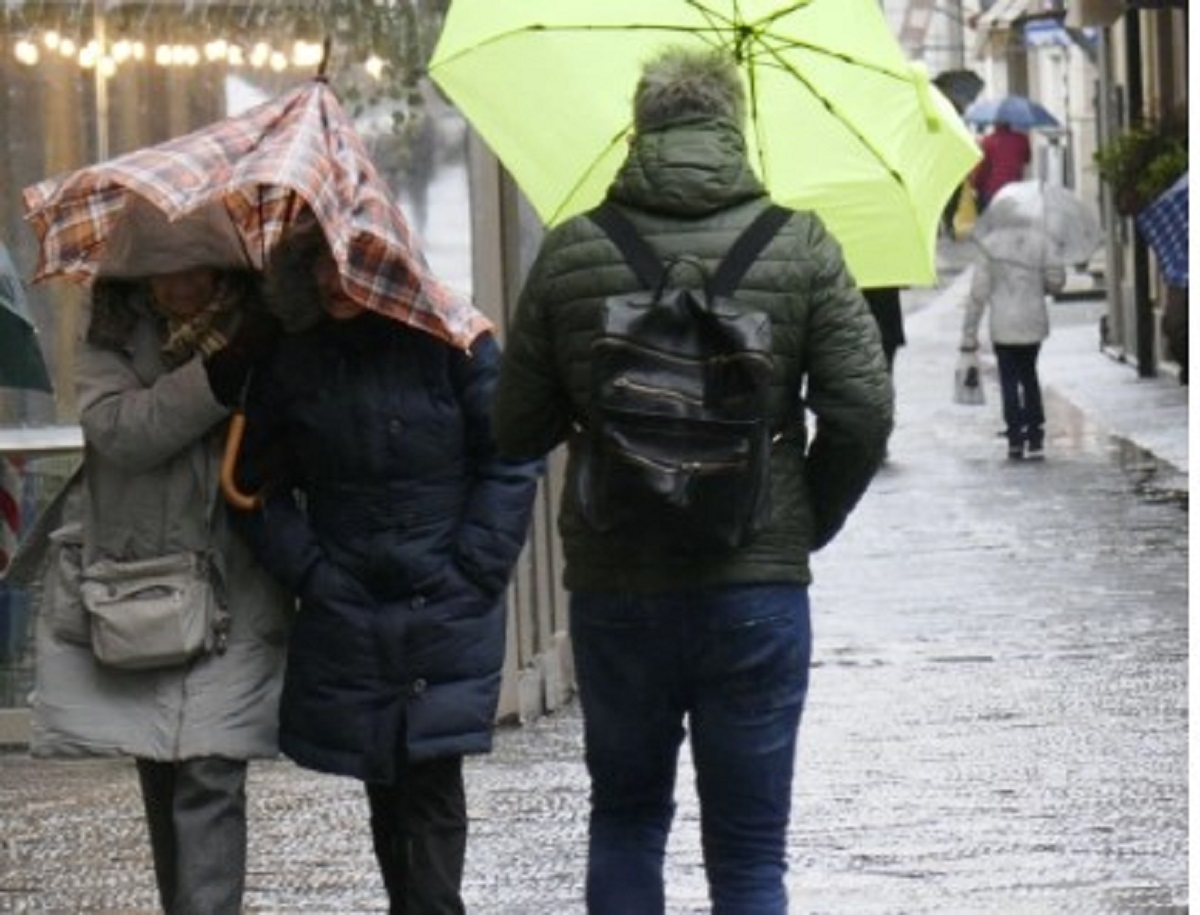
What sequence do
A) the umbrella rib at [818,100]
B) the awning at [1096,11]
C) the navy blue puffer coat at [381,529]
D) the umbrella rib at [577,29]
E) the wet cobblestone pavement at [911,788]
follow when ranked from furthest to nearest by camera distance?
the awning at [1096,11], the wet cobblestone pavement at [911,788], the umbrella rib at [577,29], the umbrella rib at [818,100], the navy blue puffer coat at [381,529]

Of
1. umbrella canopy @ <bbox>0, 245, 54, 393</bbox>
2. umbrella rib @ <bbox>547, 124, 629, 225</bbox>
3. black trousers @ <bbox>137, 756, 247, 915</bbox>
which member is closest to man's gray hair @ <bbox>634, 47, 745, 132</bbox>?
umbrella rib @ <bbox>547, 124, 629, 225</bbox>

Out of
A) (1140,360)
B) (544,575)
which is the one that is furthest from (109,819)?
(1140,360)

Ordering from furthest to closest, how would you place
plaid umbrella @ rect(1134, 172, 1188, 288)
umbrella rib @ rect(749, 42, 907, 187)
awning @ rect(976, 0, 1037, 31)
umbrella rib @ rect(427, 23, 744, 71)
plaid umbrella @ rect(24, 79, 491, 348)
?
awning @ rect(976, 0, 1037, 31), plaid umbrella @ rect(1134, 172, 1188, 288), umbrella rib @ rect(427, 23, 744, 71), umbrella rib @ rect(749, 42, 907, 187), plaid umbrella @ rect(24, 79, 491, 348)

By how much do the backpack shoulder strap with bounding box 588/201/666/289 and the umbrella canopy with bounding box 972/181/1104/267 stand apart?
15.2 metres

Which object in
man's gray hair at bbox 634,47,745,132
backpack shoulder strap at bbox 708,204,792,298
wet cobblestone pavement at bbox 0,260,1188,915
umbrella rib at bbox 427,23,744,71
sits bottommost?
wet cobblestone pavement at bbox 0,260,1188,915

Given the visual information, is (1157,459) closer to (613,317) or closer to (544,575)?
(544,575)

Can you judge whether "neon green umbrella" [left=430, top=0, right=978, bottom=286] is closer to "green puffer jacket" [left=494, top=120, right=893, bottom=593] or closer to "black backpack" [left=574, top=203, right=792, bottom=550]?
"green puffer jacket" [left=494, top=120, right=893, bottom=593]

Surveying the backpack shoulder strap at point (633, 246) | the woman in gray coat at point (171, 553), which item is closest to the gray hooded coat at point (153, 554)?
the woman in gray coat at point (171, 553)

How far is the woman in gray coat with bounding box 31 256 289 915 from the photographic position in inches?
276

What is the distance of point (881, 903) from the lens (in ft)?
27.0

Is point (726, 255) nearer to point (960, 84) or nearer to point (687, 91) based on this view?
point (687, 91)

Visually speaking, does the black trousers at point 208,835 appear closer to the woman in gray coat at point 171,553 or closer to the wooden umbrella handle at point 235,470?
the woman in gray coat at point 171,553

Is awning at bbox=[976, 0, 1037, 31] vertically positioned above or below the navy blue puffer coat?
above

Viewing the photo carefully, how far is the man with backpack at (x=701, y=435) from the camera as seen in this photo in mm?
6082
